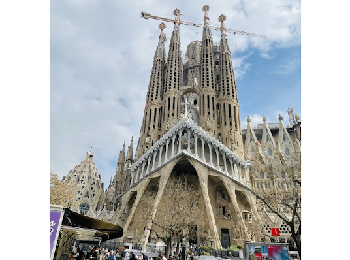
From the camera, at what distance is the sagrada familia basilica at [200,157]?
85.3 feet

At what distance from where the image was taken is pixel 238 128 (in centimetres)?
3556

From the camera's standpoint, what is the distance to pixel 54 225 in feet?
18.6

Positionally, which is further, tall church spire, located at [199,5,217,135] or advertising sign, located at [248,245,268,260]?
tall church spire, located at [199,5,217,135]

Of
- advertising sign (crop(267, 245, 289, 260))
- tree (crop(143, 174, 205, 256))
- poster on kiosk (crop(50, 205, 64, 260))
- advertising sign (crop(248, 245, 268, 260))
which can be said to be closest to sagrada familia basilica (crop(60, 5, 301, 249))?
tree (crop(143, 174, 205, 256))

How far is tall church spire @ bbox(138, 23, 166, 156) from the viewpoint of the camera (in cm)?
3632

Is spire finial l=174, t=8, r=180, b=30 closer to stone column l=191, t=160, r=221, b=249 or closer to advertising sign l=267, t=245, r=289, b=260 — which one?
stone column l=191, t=160, r=221, b=249

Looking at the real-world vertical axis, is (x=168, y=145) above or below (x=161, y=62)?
below

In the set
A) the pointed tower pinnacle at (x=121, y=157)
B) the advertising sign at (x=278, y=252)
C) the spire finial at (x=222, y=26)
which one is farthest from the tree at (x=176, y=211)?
the spire finial at (x=222, y=26)

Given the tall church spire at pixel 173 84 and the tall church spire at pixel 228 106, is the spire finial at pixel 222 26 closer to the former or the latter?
the tall church spire at pixel 228 106

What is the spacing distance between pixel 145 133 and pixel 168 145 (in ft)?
28.8

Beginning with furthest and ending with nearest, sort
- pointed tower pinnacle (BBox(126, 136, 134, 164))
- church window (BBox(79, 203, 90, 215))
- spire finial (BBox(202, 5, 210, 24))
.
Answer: spire finial (BBox(202, 5, 210, 24)) → pointed tower pinnacle (BBox(126, 136, 134, 164)) → church window (BBox(79, 203, 90, 215))
